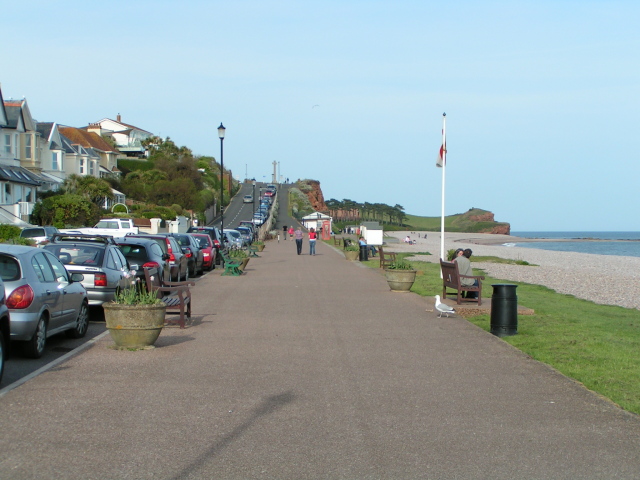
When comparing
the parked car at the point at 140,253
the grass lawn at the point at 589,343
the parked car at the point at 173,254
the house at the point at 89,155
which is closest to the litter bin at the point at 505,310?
the grass lawn at the point at 589,343

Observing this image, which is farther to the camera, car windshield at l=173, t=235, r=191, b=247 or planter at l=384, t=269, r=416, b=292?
car windshield at l=173, t=235, r=191, b=247

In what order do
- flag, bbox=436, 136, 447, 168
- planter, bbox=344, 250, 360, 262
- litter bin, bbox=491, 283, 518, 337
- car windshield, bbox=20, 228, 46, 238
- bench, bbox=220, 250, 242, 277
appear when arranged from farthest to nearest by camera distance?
planter, bbox=344, 250, 360, 262
car windshield, bbox=20, 228, 46, 238
bench, bbox=220, 250, 242, 277
flag, bbox=436, 136, 447, 168
litter bin, bbox=491, 283, 518, 337

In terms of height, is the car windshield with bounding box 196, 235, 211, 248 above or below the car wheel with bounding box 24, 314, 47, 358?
above

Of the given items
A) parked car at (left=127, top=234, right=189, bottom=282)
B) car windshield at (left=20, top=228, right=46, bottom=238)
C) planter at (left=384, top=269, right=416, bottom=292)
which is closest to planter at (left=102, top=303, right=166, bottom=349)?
planter at (left=384, top=269, right=416, bottom=292)

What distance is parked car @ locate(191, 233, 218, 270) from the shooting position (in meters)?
28.8

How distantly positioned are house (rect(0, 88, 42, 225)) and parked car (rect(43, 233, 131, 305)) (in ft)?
103

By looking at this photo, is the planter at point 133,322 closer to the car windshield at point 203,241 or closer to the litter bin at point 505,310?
the litter bin at point 505,310

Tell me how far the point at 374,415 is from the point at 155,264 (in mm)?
11410

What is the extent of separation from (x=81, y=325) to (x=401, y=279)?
385 inches

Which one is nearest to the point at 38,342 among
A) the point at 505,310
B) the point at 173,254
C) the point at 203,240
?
the point at 505,310

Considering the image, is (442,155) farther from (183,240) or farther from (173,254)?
(183,240)

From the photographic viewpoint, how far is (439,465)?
19.1ft

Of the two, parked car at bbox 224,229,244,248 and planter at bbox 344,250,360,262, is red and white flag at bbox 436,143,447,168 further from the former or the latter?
parked car at bbox 224,229,244,248

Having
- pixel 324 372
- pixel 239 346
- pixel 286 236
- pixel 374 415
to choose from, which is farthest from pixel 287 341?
pixel 286 236
